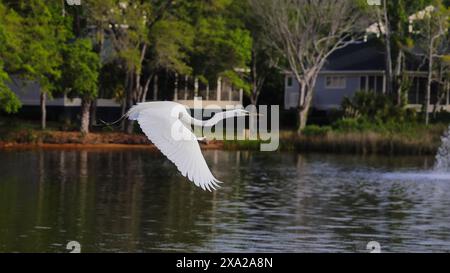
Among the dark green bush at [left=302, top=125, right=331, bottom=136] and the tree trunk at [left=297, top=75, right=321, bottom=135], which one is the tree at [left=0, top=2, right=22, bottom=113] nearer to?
the dark green bush at [left=302, top=125, right=331, bottom=136]

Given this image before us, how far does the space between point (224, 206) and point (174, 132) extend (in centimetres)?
1475

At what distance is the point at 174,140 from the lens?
60.4ft

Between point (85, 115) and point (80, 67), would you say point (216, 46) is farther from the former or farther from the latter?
point (80, 67)

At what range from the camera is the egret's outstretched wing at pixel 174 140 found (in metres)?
17.6

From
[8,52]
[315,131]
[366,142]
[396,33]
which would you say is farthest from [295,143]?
[396,33]

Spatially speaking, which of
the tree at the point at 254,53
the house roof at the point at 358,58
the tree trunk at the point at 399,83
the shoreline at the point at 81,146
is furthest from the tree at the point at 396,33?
the shoreline at the point at 81,146

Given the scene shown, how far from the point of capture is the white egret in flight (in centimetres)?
1775

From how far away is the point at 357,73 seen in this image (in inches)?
3086

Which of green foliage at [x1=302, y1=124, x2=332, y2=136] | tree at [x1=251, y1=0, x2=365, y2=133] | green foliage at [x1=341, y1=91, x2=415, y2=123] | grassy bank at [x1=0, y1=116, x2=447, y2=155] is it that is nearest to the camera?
grassy bank at [x1=0, y1=116, x2=447, y2=155]

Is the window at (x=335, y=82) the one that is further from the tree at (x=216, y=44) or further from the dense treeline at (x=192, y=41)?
the tree at (x=216, y=44)

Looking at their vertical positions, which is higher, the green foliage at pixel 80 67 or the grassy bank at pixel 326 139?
the green foliage at pixel 80 67

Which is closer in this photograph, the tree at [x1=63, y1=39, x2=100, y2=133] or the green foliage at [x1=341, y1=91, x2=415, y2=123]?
the tree at [x1=63, y1=39, x2=100, y2=133]

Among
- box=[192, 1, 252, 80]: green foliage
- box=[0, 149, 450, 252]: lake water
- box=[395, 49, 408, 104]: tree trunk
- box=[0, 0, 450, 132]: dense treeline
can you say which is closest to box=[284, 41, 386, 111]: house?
box=[0, 0, 450, 132]: dense treeline

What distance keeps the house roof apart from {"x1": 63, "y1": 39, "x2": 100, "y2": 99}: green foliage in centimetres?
2477
